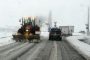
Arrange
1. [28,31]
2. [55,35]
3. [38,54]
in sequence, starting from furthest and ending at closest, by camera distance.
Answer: [55,35], [28,31], [38,54]

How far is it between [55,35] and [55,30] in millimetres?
1219

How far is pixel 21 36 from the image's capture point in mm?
39906

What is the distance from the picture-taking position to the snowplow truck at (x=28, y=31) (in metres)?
39.7

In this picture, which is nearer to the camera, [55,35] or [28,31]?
[28,31]

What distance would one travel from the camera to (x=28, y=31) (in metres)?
41.5

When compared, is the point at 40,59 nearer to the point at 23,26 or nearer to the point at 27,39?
the point at 27,39

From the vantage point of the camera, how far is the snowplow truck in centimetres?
3966

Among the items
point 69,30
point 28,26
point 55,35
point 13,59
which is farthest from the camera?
point 69,30

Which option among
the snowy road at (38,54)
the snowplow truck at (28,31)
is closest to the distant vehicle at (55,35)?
the snowplow truck at (28,31)

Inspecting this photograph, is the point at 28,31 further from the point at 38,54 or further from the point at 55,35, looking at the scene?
the point at 38,54

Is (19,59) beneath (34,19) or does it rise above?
beneath

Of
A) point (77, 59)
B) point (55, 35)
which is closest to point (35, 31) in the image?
point (55, 35)

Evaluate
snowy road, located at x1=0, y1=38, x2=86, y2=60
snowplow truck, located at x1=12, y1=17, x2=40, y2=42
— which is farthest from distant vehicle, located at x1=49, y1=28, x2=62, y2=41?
snowy road, located at x1=0, y1=38, x2=86, y2=60

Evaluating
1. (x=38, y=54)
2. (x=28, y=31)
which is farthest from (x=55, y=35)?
(x=38, y=54)
